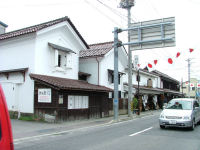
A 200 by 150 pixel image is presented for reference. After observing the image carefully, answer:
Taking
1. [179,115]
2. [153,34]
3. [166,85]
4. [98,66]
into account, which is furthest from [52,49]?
[166,85]

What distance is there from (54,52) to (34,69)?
2507 mm

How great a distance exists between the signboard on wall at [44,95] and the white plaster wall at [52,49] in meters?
1.61

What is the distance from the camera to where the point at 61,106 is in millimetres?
16188

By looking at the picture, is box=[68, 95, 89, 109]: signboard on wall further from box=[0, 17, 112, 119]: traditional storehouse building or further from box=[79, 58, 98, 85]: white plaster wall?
box=[79, 58, 98, 85]: white plaster wall

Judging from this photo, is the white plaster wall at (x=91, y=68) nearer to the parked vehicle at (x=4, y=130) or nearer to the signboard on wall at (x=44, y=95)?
the signboard on wall at (x=44, y=95)

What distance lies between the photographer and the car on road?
1193 centimetres

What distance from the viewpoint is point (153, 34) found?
1587 cm

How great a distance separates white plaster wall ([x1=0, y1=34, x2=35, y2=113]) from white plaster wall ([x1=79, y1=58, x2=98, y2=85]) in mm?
7914

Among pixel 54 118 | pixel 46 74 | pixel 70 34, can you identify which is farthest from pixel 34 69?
pixel 70 34

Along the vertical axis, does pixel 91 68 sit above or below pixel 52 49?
below

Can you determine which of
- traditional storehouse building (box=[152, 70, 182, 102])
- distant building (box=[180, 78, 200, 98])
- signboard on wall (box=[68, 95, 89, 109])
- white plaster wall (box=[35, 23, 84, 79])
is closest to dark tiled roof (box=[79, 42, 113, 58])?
white plaster wall (box=[35, 23, 84, 79])

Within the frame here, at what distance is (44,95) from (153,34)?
343 inches

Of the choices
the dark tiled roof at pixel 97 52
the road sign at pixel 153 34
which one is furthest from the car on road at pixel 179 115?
the dark tiled roof at pixel 97 52

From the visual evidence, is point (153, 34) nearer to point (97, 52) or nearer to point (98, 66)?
point (98, 66)
